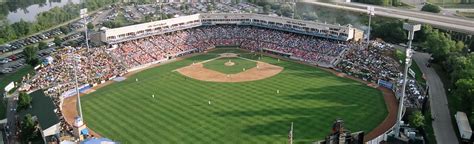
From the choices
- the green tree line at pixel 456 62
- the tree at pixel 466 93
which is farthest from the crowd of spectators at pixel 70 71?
the green tree line at pixel 456 62

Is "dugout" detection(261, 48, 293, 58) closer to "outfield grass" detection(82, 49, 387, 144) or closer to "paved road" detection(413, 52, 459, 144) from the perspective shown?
"outfield grass" detection(82, 49, 387, 144)

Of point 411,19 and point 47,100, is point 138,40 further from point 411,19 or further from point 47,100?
point 411,19

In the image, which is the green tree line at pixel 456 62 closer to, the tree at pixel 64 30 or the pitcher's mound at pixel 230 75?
the pitcher's mound at pixel 230 75

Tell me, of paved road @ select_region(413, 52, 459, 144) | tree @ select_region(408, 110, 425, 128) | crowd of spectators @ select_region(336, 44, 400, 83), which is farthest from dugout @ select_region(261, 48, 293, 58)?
tree @ select_region(408, 110, 425, 128)

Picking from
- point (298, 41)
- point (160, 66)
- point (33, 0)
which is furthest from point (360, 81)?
point (33, 0)

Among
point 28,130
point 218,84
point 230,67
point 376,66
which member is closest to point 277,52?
point 230,67
